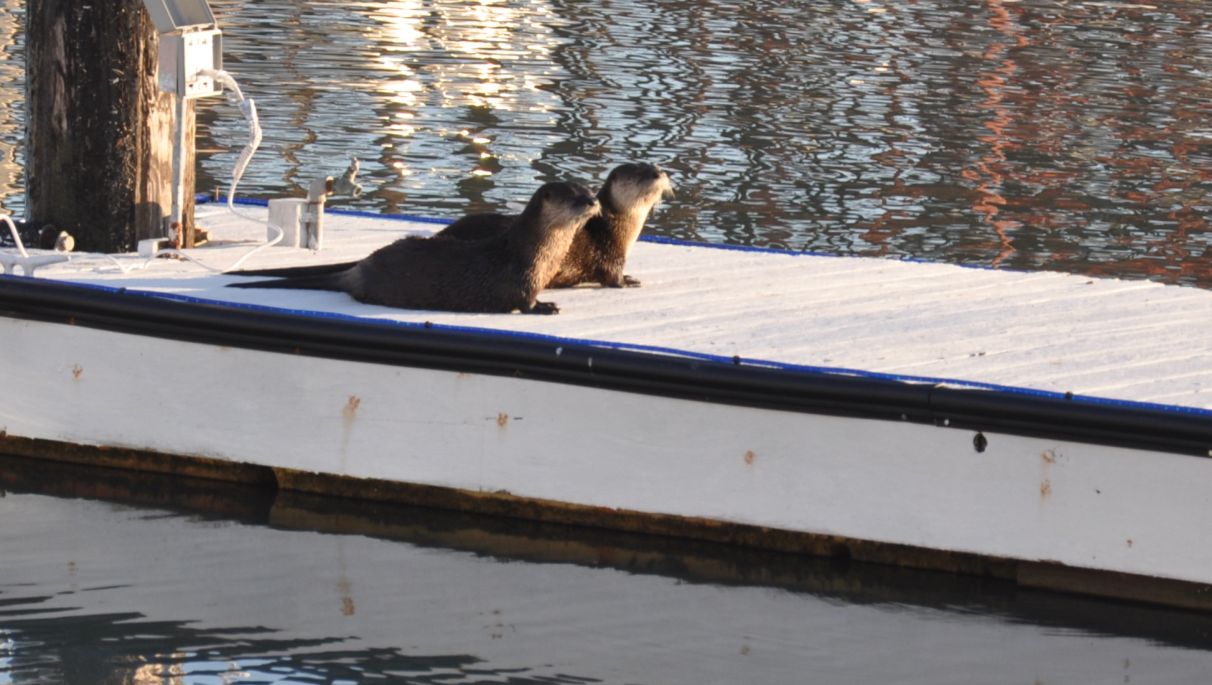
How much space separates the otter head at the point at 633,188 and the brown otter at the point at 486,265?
15.2 inches

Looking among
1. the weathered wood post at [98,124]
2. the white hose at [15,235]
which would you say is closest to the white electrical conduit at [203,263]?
the white hose at [15,235]

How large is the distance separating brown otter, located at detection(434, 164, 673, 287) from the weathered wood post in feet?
4.61

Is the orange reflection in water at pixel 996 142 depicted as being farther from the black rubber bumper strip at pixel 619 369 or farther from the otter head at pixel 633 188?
the black rubber bumper strip at pixel 619 369

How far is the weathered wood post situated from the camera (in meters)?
8.55

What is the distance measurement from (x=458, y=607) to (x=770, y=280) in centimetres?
260

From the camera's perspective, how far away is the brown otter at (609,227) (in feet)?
27.6

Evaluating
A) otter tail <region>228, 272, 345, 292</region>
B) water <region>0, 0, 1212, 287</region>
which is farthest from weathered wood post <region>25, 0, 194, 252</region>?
water <region>0, 0, 1212, 287</region>

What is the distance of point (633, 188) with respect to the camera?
8.44m

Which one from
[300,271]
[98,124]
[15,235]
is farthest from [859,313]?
[15,235]

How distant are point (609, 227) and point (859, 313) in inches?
44.9

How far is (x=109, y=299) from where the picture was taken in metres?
7.69

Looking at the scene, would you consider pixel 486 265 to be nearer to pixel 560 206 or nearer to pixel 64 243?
pixel 560 206

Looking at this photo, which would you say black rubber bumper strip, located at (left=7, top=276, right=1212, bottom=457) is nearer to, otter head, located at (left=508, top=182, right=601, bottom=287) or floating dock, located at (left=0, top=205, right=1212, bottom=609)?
floating dock, located at (left=0, top=205, right=1212, bottom=609)

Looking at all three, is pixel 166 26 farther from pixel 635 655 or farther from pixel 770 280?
pixel 635 655
